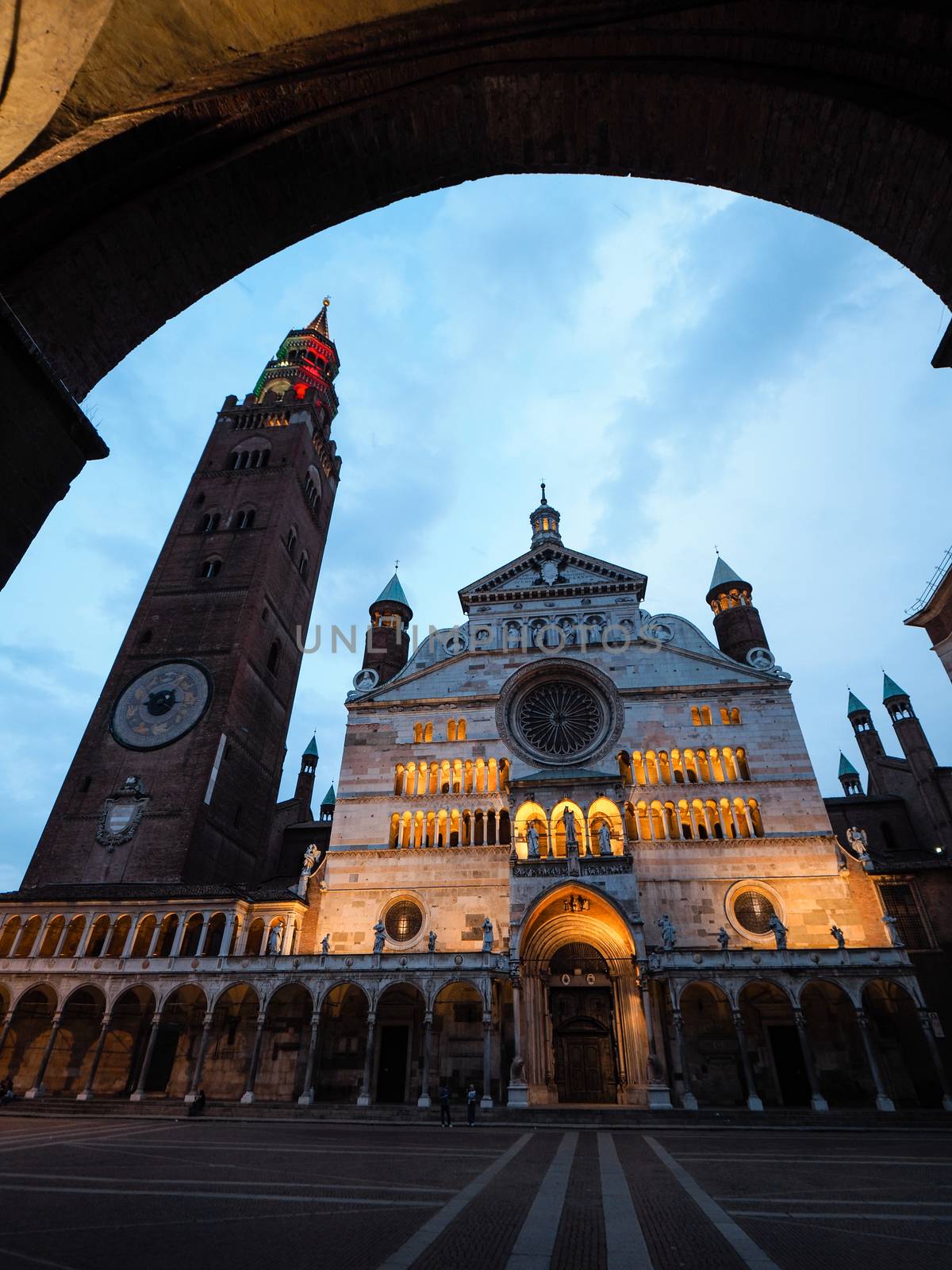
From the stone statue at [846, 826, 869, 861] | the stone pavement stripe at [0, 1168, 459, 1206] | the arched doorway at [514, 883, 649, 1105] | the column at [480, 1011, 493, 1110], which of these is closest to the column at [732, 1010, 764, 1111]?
the arched doorway at [514, 883, 649, 1105]

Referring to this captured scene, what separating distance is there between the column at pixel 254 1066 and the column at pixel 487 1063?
8140 mm

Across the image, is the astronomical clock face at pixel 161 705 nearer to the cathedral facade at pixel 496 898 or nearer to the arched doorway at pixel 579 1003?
the cathedral facade at pixel 496 898

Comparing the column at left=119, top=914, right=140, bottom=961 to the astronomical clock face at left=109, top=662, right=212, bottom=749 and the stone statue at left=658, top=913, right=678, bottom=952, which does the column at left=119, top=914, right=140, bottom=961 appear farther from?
the stone statue at left=658, top=913, right=678, bottom=952

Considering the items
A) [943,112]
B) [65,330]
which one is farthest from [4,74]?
[943,112]

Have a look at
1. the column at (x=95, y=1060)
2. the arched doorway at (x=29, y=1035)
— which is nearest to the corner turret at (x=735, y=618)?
the column at (x=95, y=1060)

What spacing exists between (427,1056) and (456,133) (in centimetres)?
2542

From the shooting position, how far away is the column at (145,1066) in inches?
983

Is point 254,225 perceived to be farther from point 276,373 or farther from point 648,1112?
point 276,373

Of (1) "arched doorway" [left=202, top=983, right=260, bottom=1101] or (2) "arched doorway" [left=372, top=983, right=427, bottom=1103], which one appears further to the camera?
(1) "arched doorway" [left=202, top=983, right=260, bottom=1101]

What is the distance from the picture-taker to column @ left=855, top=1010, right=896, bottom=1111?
2103cm

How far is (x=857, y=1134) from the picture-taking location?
59.7 ft

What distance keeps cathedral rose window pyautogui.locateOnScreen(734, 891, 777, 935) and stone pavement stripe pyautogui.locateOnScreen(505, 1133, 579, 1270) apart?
16666mm

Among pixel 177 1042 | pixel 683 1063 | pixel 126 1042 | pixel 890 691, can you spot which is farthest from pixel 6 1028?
pixel 890 691

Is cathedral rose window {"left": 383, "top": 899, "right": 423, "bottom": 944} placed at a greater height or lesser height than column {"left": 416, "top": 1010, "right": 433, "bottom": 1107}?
greater
